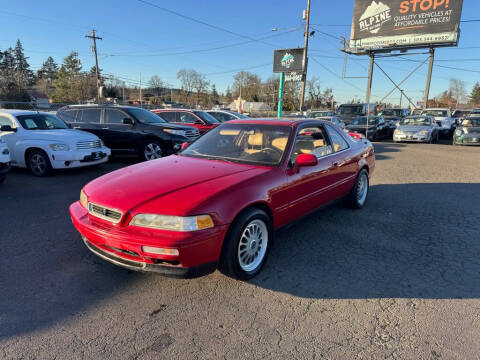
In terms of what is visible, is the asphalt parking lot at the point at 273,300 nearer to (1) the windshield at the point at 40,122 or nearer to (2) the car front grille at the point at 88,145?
(2) the car front grille at the point at 88,145

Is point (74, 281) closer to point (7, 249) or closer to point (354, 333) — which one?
point (7, 249)

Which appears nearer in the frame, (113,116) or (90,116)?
(113,116)

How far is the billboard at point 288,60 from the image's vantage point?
21969 millimetres

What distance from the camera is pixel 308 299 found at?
2.81 metres

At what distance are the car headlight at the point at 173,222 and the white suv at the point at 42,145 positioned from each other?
216 inches

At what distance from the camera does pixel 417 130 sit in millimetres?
15883

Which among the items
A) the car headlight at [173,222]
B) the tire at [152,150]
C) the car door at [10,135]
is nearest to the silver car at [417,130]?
the tire at [152,150]

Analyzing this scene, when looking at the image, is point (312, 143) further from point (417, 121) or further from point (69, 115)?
point (417, 121)

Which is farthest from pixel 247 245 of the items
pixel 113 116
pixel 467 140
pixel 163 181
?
pixel 467 140

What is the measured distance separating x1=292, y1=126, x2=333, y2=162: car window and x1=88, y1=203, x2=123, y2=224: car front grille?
1.98 meters

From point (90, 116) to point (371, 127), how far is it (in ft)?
45.6

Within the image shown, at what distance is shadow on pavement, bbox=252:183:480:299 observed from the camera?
299cm

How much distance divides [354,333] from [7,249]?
12.2 feet

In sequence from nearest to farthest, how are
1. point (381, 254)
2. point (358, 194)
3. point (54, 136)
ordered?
1. point (381, 254)
2. point (358, 194)
3. point (54, 136)
